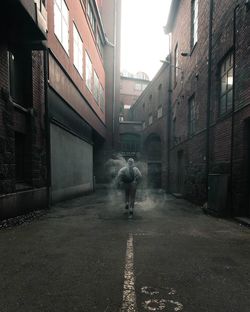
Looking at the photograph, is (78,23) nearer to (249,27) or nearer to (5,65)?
(5,65)

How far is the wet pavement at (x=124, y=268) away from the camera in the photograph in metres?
3.08

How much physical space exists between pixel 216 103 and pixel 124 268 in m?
8.36

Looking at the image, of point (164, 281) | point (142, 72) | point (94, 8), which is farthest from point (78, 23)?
point (142, 72)

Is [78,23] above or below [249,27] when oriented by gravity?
above

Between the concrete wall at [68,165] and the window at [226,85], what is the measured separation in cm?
618

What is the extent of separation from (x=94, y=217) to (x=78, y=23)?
11.1 metres

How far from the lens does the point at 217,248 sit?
5289mm

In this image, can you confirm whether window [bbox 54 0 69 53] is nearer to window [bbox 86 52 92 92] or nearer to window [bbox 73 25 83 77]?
window [bbox 73 25 83 77]

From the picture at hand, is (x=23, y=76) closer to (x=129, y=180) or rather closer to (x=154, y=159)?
(x=129, y=180)

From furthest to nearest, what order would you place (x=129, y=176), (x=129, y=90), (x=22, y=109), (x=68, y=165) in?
(x=129, y=90)
(x=68, y=165)
(x=129, y=176)
(x=22, y=109)

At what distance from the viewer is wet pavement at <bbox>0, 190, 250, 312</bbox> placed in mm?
3076

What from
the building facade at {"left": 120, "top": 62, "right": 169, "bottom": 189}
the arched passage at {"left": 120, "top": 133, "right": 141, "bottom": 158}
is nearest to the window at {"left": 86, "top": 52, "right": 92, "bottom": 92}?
the building facade at {"left": 120, "top": 62, "right": 169, "bottom": 189}

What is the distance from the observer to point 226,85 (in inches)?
404

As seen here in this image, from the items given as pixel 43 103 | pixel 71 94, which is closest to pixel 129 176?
pixel 43 103
